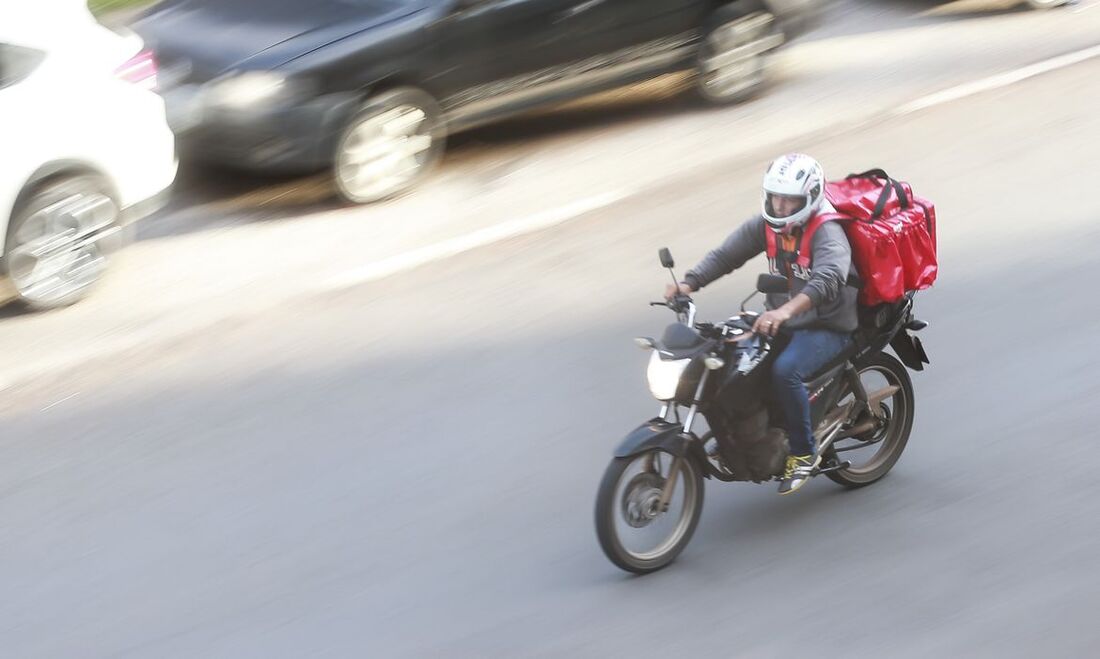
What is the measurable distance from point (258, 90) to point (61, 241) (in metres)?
1.61

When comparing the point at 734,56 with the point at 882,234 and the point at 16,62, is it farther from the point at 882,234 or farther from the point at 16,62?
the point at 882,234

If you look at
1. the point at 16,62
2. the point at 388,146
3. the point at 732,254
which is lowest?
the point at 388,146

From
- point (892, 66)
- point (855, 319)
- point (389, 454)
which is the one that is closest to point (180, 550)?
point (389, 454)

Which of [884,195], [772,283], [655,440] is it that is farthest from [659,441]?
[884,195]

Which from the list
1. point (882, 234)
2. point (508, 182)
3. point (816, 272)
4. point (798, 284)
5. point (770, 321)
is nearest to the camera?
point (770, 321)

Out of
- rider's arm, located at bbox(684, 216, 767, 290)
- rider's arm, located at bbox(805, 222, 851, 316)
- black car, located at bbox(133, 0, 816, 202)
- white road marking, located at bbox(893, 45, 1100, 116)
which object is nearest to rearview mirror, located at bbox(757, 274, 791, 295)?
rider's arm, located at bbox(805, 222, 851, 316)

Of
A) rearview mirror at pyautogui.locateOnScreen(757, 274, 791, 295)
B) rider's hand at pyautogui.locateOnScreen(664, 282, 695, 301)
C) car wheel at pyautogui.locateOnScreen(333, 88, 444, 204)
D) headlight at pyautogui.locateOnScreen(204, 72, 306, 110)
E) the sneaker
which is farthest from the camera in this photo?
car wheel at pyautogui.locateOnScreen(333, 88, 444, 204)

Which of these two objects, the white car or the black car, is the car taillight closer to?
the white car

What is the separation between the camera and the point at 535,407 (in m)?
7.28

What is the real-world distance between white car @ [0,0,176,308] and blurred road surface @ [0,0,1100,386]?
Answer: 1.02 ft

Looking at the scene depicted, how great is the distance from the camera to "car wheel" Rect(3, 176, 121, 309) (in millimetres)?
8211

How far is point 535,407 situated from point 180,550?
6.32ft

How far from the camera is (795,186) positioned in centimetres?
568

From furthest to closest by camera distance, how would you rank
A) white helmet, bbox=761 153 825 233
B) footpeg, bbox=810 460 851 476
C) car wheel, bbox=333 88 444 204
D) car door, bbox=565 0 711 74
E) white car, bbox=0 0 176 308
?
1. car door, bbox=565 0 711 74
2. car wheel, bbox=333 88 444 204
3. white car, bbox=0 0 176 308
4. footpeg, bbox=810 460 851 476
5. white helmet, bbox=761 153 825 233
